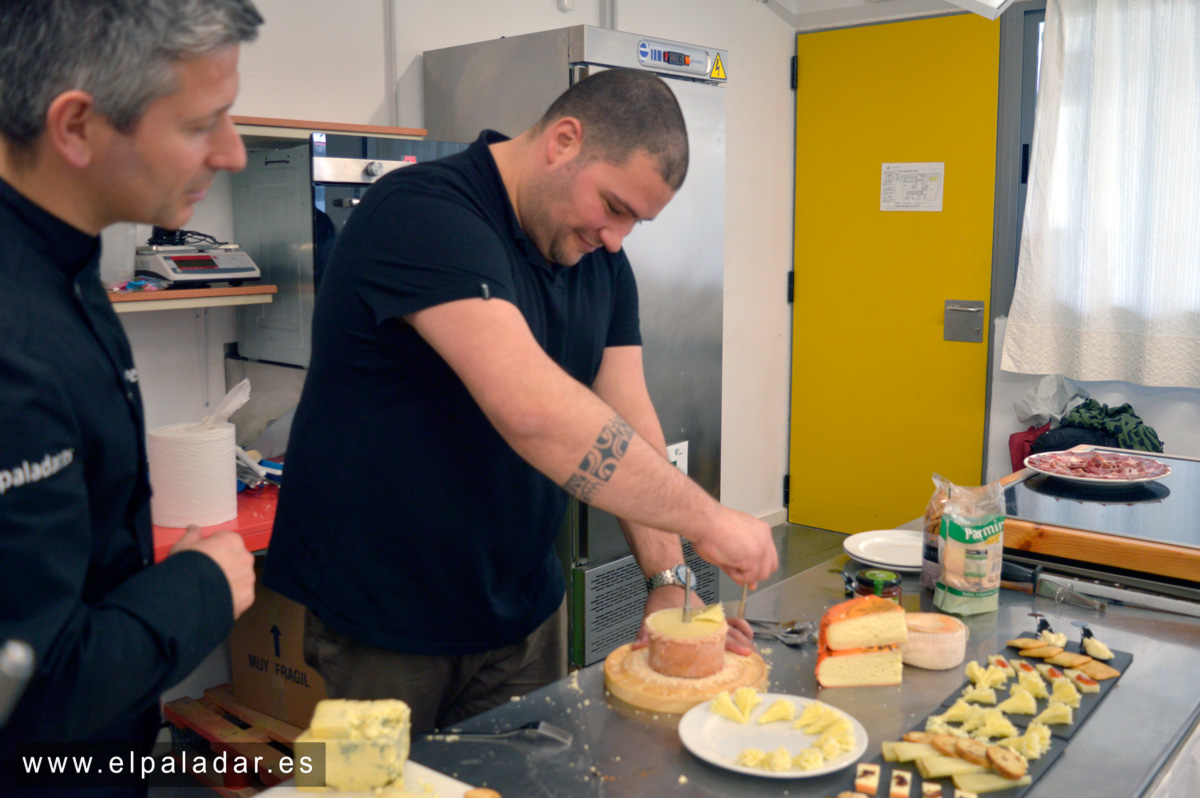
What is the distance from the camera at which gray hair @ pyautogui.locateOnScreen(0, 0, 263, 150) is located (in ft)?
2.79

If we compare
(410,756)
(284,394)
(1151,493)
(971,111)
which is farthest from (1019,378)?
(410,756)

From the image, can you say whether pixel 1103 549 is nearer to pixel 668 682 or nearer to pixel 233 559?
pixel 668 682

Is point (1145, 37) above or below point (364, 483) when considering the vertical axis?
above

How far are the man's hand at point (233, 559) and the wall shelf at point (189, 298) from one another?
1409 mm

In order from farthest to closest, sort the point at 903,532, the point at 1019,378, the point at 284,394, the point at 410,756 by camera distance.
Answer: the point at 1019,378 → the point at 284,394 → the point at 903,532 → the point at 410,756

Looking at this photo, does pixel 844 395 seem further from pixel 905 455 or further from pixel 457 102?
pixel 457 102

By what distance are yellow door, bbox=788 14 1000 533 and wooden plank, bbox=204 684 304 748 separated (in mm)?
3073

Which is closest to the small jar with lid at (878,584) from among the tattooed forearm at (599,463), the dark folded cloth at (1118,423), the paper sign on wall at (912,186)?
the tattooed forearm at (599,463)

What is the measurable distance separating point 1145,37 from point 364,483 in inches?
146

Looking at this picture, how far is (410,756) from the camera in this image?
3.92ft

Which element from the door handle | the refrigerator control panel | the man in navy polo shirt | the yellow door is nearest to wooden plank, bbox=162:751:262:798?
the man in navy polo shirt

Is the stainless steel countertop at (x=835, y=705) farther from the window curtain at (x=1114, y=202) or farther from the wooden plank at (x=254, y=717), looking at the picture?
the window curtain at (x=1114, y=202)

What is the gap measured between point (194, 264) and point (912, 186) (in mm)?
3233

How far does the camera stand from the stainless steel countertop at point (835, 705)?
1146 mm
